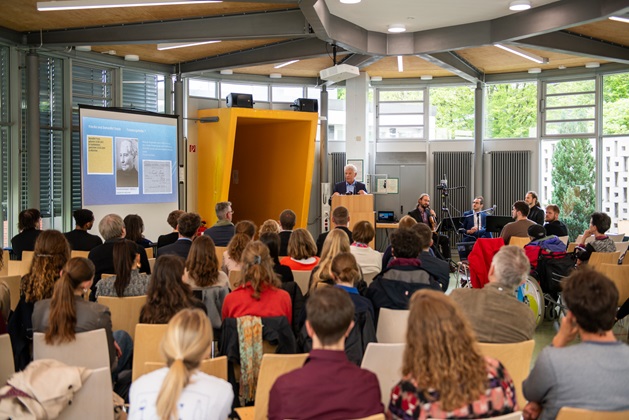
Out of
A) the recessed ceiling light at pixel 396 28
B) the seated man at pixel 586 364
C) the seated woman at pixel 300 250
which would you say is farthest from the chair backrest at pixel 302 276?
the recessed ceiling light at pixel 396 28

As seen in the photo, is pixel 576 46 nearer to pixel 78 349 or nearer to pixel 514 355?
pixel 514 355

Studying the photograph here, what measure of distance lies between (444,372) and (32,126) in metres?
10.0

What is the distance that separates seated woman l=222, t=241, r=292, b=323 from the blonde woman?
39 cm

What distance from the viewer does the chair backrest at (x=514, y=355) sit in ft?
12.1

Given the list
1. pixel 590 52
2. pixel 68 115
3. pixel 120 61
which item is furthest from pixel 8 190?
pixel 590 52

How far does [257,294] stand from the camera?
4617 mm

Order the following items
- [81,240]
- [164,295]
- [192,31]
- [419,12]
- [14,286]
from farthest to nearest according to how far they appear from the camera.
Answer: [192,31] < [419,12] < [81,240] < [14,286] < [164,295]

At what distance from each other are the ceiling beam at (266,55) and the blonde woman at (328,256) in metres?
6.88

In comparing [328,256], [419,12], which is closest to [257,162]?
[419,12]

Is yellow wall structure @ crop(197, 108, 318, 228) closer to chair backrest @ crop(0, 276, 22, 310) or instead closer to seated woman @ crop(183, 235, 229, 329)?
chair backrest @ crop(0, 276, 22, 310)

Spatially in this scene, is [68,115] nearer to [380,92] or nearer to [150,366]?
Result: [380,92]

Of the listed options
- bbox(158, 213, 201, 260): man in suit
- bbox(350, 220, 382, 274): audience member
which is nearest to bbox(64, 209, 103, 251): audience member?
bbox(158, 213, 201, 260): man in suit

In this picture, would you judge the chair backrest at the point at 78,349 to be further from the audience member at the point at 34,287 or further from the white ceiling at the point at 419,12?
the white ceiling at the point at 419,12

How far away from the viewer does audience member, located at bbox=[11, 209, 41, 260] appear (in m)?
7.73
